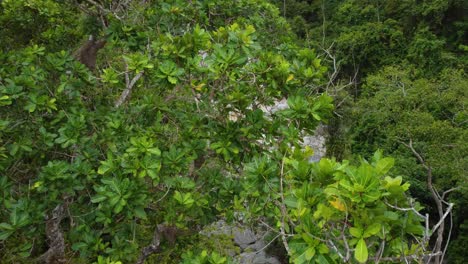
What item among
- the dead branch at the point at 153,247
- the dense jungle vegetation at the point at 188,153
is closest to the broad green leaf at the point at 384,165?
the dense jungle vegetation at the point at 188,153

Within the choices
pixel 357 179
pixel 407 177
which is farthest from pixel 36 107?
pixel 407 177

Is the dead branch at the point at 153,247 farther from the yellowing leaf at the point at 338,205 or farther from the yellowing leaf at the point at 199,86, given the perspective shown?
the yellowing leaf at the point at 338,205

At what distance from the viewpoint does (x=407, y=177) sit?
11.2 m

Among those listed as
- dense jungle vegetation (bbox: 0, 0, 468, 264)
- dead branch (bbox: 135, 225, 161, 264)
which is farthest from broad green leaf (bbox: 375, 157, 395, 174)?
dead branch (bbox: 135, 225, 161, 264)

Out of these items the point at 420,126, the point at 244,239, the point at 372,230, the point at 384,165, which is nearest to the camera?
the point at 372,230

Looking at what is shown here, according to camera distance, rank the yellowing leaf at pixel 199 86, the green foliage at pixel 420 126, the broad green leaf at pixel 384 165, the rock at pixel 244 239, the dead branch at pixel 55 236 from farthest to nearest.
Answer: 1. the green foliage at pixel 420 126
2. the rock at pixel 244 239
3. the dead branch at pixel 55 236
4. the yellowing leaf at pixel 199 86
5. the broad green leaf at pixel 384 165

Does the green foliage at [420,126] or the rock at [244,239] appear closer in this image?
the rock at [244,239]

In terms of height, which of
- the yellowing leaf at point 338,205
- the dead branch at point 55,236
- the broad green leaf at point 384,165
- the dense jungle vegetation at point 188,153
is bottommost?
the dead branch at point 55,236

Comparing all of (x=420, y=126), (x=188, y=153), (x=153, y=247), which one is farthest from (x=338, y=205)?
(x=420, y=126)

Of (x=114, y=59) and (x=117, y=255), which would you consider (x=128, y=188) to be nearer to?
(x=117, y=255)

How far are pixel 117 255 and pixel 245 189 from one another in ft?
3.60

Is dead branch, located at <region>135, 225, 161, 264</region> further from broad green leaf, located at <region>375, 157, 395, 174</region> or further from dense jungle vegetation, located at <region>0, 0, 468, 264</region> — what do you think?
broad green leaf, located at <region>375, 157, 395, 174</region>

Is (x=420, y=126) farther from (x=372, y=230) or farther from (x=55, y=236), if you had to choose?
(x=372, y=230)

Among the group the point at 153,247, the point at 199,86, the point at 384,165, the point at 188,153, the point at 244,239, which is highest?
the point at 384,165
